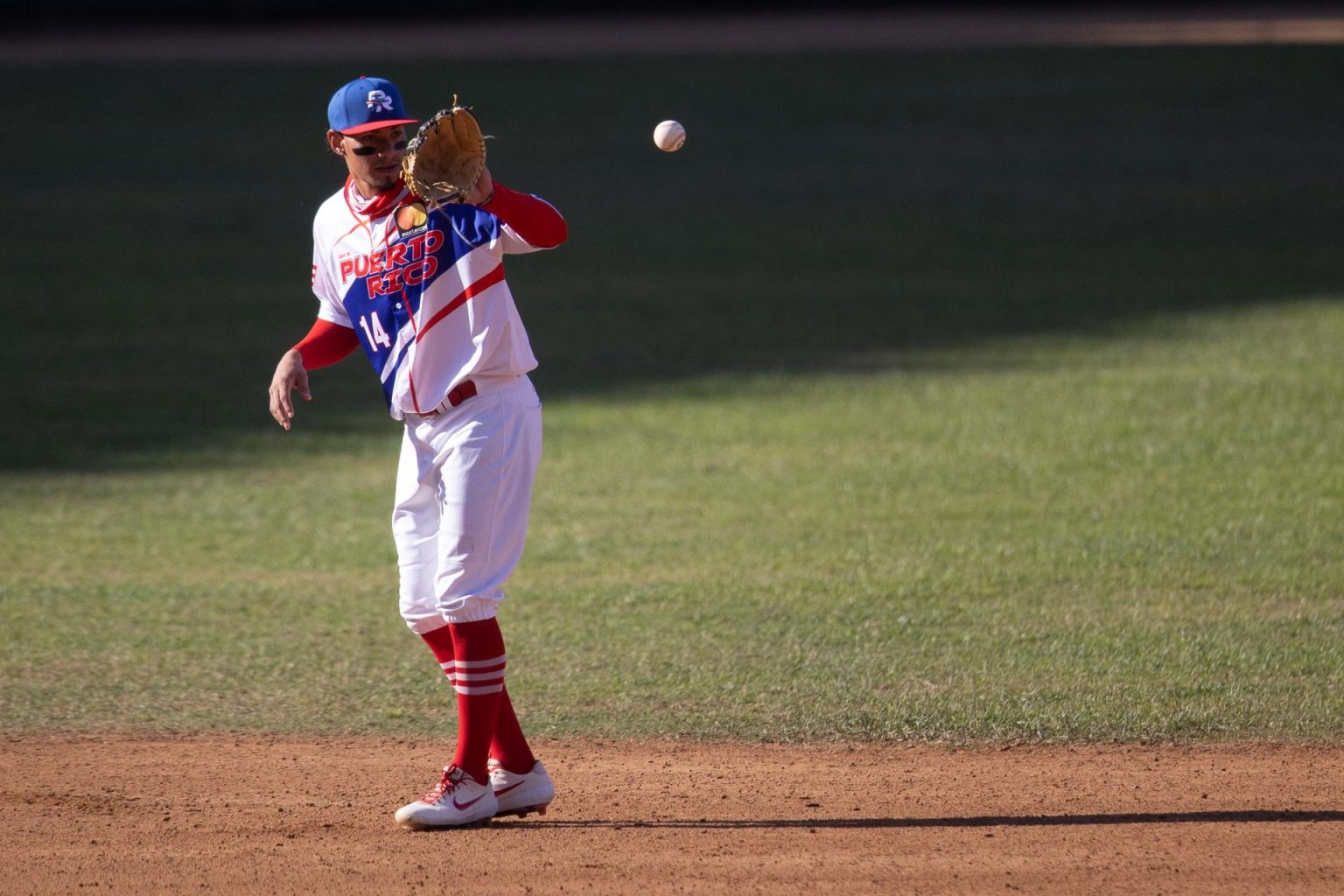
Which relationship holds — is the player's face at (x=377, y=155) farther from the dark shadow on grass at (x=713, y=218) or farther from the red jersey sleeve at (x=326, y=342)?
the dark shadow on grass at (x=713, y=218)

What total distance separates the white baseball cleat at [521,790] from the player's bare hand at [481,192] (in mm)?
1479

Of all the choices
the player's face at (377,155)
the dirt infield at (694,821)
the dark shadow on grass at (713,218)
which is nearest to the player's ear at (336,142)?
the player's face at (377,155)

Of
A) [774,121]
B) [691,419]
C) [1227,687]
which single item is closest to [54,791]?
[1227,687]

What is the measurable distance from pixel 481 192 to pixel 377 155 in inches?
15.0

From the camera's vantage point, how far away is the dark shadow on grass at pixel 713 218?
10.9 m

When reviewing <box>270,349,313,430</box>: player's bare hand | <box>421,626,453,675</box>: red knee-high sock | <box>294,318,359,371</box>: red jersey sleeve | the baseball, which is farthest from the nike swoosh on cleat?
the baseball

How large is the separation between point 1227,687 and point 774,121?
1629 cm

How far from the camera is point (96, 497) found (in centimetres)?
803

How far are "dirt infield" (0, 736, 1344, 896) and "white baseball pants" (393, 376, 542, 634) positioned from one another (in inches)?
25.1

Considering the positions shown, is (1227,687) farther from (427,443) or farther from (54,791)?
(54,791)

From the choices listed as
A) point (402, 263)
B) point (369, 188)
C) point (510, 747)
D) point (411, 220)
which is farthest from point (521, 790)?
point (369, 188)

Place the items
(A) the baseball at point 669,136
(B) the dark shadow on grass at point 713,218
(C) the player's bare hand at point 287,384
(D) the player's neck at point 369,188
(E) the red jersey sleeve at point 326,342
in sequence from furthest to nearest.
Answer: (B) the dark shadow on grass at point 713,218, (A) the baseball at point 669,136, (E) the red jersey sleeve at point 326,342, (C) the player's bare hand at point 287,384, (D) the player's neck at point 369,188

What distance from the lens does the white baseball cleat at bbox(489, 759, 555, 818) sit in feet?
14.3

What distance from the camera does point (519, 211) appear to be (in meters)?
4.04
